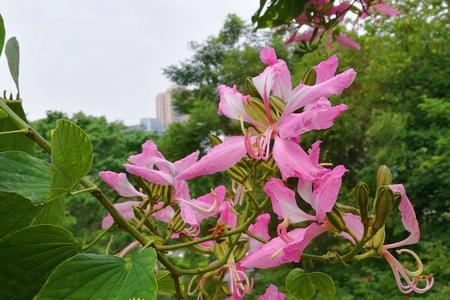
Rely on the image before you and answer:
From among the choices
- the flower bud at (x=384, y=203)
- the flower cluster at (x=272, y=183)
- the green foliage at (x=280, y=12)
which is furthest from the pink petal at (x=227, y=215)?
the green foliage at (x=280, y=12)

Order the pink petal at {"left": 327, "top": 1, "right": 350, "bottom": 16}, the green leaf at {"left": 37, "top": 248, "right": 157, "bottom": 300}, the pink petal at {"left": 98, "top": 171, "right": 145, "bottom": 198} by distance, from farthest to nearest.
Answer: the pink petal at {"left": 327, "top": 1, "right": 350, "bottom": 16} < the pink petal at {"left": 98, "top": 171, "right": 145, "bottom": 198} < the green leaf at {"left": 37, "top": 248, "right": 157, "bottom": 300}

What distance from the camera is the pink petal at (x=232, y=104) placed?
0.35m

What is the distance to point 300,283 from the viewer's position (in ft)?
1.31

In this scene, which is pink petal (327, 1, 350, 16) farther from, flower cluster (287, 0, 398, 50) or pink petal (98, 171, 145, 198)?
pink petal (98, 171, 145, 198)

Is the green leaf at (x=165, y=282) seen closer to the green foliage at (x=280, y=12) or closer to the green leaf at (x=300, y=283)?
the green leaf at (x=300, y=283)

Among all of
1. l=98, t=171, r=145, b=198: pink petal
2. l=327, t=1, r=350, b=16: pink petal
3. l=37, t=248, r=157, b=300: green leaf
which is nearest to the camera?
l=37, t=248, r=157, b=300: green leaf

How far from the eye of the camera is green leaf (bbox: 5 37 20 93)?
380 mm

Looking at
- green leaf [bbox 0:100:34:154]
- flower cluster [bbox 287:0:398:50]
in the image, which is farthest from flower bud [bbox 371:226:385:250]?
flower cluster [bbox 287:0:398:50]

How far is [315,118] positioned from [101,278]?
0.14 meters

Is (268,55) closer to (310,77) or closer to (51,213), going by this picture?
(310,77)

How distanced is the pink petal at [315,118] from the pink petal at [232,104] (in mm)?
40

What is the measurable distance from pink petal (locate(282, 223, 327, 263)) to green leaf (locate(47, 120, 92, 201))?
0.39 ft

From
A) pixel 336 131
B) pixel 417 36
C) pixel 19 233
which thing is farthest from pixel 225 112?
pixel 417 36

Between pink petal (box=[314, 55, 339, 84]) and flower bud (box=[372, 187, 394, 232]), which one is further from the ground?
pink petal (box=[314, 55, 339, 84])
